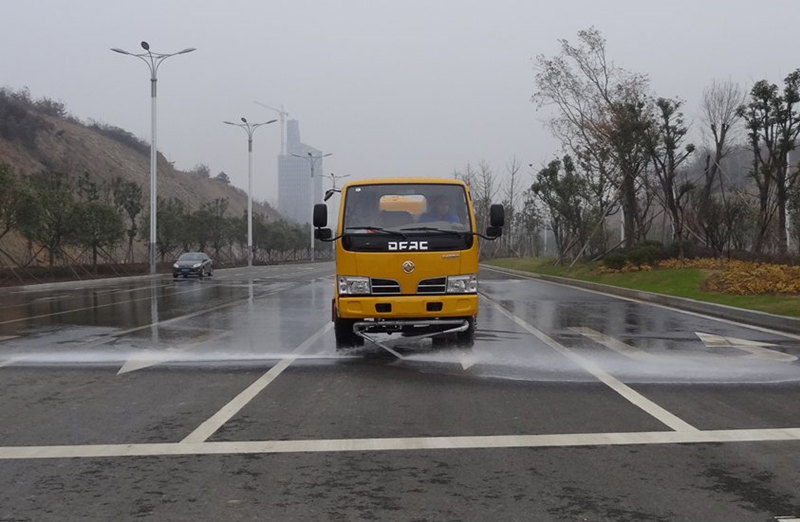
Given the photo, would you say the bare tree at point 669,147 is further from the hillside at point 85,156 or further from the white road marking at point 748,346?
the hillside at point 85,156

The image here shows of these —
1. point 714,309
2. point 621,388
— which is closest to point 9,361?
point 621,388

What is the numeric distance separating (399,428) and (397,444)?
0.51 meters

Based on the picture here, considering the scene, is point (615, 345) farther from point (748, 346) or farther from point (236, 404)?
point (236, 404)

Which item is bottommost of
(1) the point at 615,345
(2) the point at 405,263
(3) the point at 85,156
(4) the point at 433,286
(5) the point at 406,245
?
(1) the point at 615,345

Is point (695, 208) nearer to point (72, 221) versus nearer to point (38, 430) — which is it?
point (72, 221)

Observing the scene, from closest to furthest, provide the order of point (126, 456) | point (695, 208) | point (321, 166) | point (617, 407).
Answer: point (126, 456), point (617, 407), point (695, 208), point (321, 166)

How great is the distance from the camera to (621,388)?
784 cm

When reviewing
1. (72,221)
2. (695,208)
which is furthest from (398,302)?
(72,221)

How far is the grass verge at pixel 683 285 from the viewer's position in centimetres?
1609

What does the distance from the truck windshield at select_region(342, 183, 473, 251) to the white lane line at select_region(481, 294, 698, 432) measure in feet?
7.36

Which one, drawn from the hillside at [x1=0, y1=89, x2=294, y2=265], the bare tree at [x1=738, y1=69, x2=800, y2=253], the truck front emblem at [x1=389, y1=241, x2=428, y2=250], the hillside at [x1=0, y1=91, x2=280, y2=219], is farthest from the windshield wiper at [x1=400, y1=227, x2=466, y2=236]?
the hillside at [x1=0, y1=91, x2=280, y2=219]

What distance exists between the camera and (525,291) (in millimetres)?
25250

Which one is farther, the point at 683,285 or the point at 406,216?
the point at 683,285

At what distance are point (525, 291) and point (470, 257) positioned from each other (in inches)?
614
